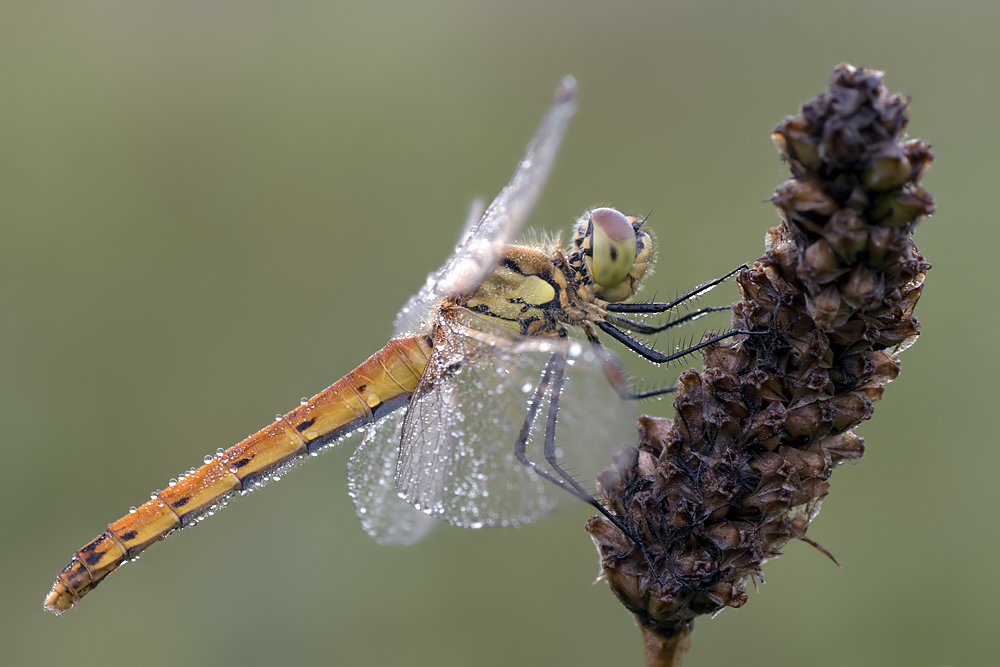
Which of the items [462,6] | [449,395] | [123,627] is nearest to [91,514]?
[123,627]

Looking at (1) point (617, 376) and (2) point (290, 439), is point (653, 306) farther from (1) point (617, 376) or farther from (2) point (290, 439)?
(2) point (290, 439)

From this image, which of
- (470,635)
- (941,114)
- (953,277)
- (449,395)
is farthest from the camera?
(941,114)

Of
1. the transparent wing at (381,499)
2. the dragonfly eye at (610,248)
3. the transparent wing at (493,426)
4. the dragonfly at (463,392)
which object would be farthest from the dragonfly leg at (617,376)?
the transparent wing at (381,499)

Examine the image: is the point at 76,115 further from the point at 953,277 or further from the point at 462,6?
the point at 953,277

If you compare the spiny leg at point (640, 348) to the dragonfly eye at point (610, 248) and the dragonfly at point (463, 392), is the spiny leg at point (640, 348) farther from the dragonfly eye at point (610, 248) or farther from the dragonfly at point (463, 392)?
the dragonfly eye at point (610, 248)

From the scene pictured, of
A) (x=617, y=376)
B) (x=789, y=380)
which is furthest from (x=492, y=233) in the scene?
(x=789, y=380)
